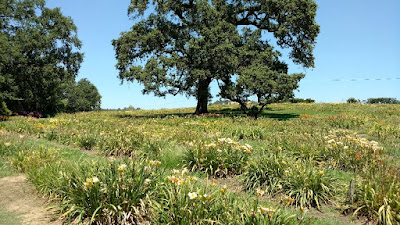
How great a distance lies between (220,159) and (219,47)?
49.2 feet

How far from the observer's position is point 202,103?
24.1 metres

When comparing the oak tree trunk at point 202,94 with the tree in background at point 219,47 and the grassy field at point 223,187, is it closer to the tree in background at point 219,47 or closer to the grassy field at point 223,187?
the tree in background at point 219,47

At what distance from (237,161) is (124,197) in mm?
2713

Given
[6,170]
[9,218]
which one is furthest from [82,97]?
[9,218]

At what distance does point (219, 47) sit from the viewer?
64.5 feet

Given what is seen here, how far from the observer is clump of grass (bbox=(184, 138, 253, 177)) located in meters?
5.77

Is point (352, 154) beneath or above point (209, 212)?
above

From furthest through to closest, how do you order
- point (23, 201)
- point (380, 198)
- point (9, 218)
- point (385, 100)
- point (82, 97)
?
point (82, 97)
point (385, 100)
point (23, 201)
point (9, 218)
point (380, 198)

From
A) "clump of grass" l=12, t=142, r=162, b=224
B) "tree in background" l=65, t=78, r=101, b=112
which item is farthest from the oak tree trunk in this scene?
Answer: "tree in background" l=65, t=78, r=101, b=112

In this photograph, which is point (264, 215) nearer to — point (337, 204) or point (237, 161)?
point (337, 204)

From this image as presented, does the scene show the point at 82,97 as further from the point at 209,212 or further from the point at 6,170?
the point at 209,212

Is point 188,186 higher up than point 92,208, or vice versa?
point 188,186

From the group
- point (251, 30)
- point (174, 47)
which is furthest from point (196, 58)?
point (251, 30)

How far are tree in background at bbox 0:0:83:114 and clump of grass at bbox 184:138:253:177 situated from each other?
22.7 m
